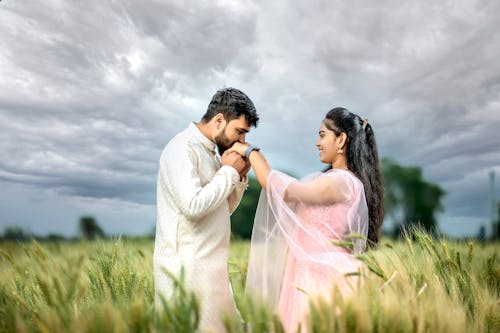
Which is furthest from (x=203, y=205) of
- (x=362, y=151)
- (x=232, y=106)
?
(x=362, y=151)

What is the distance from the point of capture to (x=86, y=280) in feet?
14.1

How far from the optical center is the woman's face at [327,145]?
367 cm

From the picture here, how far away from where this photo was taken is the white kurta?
2871 millimetres

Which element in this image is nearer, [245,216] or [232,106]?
→ [232,106]

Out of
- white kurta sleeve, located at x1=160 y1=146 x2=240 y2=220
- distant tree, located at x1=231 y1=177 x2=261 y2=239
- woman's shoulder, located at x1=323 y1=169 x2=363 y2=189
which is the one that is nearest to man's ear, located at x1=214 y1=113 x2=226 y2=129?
white kurta sleeve, located at x1=160 y1=146 x2=240 y2=220

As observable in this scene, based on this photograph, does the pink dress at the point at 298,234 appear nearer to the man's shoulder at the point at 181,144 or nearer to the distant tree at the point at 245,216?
the man's shoulder at the point at 181,144

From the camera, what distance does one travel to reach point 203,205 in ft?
9.03

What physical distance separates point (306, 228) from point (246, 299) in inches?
56.1

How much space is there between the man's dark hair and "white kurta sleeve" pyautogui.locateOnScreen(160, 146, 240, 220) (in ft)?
1.15

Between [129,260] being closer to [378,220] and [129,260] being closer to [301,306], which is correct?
[301,306]

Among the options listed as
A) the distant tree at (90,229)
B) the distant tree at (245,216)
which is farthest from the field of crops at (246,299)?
the distant tree at (245,216)

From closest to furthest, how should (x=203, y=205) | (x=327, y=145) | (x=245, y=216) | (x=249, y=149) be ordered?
(x=203, y=205), (x=249, y=149), (x=327, y=145), (x=245, y=216)

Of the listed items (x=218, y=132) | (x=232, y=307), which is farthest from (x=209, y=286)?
(x=218, y=132)

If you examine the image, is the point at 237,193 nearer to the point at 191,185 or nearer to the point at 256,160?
the point at 256,160
